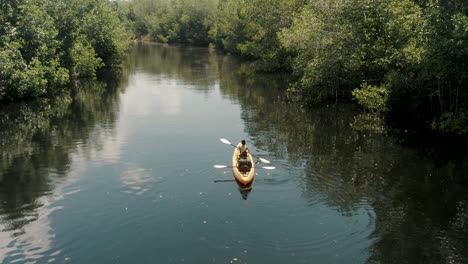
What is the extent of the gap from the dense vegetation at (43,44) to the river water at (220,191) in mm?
3487

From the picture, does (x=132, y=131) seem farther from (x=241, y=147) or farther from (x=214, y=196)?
(x=214, y=196)

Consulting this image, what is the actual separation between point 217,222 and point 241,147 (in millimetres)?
6771

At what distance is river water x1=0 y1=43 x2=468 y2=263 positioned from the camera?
16.7m

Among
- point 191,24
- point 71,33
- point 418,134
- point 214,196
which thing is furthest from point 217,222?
point 191,24

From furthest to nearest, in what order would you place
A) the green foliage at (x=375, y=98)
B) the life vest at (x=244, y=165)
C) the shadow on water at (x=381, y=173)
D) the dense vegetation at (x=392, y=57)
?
the green foliage at (x=375, y=98) < the dense vegetation at (x=392, y=57) < the life vest at (x=244, y=165) < the shadow on water at (x=381, y=173)

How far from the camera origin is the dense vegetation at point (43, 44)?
40.1 m

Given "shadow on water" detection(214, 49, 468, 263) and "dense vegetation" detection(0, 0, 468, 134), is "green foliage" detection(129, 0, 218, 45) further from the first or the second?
"shadow on water" detection(214, 49, 468, 263)

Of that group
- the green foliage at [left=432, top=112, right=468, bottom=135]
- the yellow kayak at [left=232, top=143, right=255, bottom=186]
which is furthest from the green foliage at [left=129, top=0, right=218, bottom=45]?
the yellow kayak at [left=232, top=143, right=255, bottom=186]

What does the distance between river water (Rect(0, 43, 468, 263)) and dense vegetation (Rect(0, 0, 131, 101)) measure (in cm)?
349

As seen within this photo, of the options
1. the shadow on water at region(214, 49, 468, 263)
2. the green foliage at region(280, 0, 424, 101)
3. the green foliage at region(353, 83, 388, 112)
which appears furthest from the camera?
the green foliage at region(353, 83, 388, 112)

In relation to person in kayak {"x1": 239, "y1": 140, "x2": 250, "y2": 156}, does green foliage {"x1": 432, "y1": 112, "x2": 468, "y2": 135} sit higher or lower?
higher

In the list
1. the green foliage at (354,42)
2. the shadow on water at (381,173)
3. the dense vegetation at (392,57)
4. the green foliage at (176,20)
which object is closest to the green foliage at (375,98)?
the dense vegetation at (392,57)

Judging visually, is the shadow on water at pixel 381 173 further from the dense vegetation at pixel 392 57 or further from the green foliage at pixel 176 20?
the green foliage at pixel 176 20

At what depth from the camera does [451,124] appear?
28.1 meters
